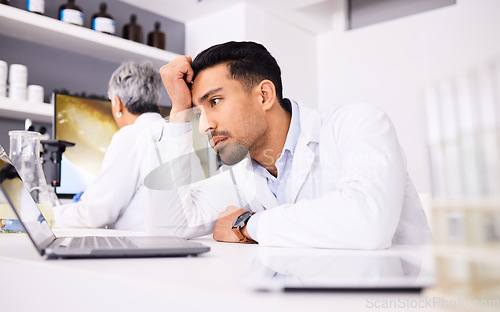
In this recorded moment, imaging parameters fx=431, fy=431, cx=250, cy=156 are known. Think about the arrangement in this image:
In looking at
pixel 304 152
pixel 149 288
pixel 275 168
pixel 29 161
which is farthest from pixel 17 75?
pixel 149 288

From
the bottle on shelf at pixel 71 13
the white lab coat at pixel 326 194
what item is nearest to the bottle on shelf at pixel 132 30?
the bottle on shelf at pixel 71 13

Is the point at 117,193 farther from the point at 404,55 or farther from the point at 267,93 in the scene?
the point at 404,55

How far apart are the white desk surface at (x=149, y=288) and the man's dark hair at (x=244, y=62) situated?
2.55ft

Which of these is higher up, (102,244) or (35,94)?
(35,94)

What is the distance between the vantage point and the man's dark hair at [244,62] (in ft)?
3.93

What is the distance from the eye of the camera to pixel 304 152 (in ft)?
3.45

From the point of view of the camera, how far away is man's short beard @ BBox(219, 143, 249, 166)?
1.21 m

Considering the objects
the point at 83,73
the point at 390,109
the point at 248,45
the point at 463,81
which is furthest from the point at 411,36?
the point at 463,81

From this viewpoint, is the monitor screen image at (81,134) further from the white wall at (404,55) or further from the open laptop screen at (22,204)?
the white wall at (404,55)

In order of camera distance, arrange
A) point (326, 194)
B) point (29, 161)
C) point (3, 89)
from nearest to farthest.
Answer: point (326, 194)
point (29, 161)
point (3, 89)

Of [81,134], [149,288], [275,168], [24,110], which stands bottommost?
[149,288]

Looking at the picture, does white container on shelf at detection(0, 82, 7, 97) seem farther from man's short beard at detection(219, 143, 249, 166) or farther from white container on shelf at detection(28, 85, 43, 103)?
man's short beard at detection(219, 143, 249, 166)

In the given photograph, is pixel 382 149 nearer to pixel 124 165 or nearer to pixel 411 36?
pixel 124 165

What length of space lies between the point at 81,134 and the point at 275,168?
99 cm
